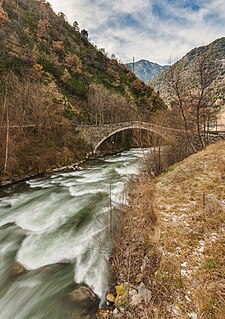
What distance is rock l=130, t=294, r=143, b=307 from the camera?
4.34 metres

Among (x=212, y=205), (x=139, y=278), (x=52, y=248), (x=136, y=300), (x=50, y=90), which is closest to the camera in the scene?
(x=136, y=300)

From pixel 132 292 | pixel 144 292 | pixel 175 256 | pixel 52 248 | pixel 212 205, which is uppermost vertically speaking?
pixel 212 205

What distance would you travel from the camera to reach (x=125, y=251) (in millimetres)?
6082

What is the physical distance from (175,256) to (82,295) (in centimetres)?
266

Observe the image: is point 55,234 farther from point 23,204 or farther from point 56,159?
point 56,159

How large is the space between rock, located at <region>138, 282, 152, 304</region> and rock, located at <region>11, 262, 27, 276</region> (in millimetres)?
4084

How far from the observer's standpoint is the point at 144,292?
14.7 ft

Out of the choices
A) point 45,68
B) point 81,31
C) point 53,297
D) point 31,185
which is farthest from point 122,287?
point 81,31

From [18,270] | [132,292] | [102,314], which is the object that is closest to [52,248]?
[18,270]

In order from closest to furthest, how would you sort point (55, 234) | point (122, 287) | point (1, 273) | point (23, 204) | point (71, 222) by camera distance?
point (122, 287) < point (1, 273) < point (55, 234) < point (71, 222) < point (23, 204)

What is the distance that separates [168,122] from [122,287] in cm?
1750

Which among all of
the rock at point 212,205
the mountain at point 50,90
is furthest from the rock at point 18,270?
the mountain at point 50,90

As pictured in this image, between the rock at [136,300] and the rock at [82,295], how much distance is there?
1.31m

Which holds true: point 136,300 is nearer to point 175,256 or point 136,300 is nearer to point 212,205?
point 175,256
